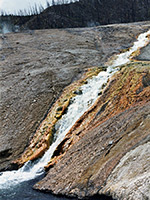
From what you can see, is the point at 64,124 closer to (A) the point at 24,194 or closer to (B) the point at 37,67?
(A) the point at 24,194

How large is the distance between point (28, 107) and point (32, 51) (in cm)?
1731

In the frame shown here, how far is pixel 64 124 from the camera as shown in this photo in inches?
712

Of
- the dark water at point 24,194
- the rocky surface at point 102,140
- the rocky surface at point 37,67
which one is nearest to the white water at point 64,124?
the dark water at point 24,194

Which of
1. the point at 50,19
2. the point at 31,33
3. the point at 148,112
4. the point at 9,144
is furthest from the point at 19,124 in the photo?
the point at 50,19

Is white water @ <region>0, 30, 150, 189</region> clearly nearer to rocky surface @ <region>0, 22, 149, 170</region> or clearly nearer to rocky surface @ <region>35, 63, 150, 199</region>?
rocky surface @ <region>35, 63, 150, 199</region>

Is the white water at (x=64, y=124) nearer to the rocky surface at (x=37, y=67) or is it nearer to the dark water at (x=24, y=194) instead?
the dark water at (x=24, y=194)

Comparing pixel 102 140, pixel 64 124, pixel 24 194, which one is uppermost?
pixel 102 140

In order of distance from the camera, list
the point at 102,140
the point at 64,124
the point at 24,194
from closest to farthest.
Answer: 1. the point at 24,194
2. the point at 102,140
3. the point at 64,124

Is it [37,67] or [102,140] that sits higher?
[37,67]

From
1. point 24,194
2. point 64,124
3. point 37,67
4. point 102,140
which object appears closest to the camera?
point 24,194

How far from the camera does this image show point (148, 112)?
39.9 ft

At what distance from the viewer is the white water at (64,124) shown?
14758 millimetres

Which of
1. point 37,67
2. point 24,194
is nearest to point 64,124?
point 24,194

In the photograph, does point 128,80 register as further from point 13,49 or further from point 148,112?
point 13,49
